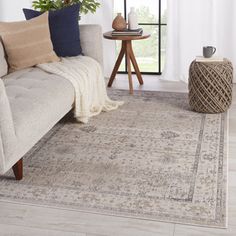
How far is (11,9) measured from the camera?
17.0 feet

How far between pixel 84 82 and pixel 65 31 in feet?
A: 1.72

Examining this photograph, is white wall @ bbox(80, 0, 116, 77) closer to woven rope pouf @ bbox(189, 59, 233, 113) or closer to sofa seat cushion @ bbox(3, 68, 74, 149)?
woven rope pouf @ bbox(189, 59, 233, 113)

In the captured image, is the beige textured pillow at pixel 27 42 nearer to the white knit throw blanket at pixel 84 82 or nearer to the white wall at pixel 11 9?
the white knit throw blanket at pixel 84 82

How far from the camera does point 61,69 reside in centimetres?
347

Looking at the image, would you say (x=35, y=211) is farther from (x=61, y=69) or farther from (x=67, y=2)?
(x=67, y=2)

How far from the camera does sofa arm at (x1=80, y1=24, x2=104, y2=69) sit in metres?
3.89

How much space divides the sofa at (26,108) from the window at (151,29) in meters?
1.81

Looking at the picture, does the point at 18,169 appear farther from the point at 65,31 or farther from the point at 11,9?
the point at 11,9

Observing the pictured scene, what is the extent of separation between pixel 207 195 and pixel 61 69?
5.03ft

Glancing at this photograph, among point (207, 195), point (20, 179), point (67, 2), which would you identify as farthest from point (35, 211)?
point (67, 2)

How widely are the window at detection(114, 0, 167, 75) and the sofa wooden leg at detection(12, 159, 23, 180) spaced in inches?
106

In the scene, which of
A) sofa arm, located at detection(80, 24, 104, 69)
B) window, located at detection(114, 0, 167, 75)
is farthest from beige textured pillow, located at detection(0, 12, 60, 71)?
window, located at detection(114, 0, 167, 75)

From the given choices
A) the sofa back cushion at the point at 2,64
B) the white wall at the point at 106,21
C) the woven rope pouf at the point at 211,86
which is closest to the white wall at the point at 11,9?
the white wall at the point at 106,21

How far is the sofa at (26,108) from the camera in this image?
2.45 metres
